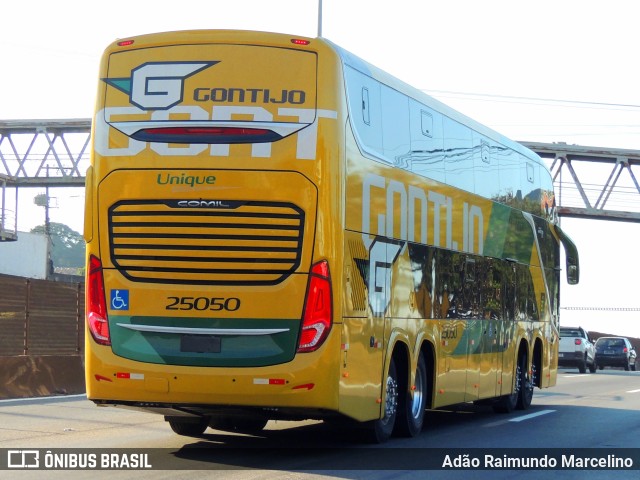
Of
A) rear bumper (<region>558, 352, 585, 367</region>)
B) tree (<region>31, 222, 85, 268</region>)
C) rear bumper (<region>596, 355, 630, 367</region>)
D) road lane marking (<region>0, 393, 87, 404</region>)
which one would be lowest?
rear bumper (<region>596, 355, 630, 367</region>)

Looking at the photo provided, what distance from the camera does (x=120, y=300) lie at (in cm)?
1204

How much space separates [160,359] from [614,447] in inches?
227

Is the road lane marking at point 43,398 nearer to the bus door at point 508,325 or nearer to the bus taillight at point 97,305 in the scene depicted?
the bus door at point 508,325

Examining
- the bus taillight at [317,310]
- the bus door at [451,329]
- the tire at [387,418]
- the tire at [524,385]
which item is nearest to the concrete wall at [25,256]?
the tire at [524,385]

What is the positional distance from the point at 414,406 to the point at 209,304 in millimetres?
4070

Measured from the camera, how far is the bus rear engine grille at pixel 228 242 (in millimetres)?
11859

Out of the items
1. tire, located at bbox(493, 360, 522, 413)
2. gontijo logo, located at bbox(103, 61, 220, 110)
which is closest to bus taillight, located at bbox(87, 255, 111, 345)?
gontijo logo, located at bbox(103, 61, 220, 110)

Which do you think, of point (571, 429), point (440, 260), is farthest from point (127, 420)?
point (571, 429)

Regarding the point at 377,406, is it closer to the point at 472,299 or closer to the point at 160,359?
the point at 160,359

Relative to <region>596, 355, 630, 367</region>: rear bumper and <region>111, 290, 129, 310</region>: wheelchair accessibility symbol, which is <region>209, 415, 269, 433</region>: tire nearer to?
<region>111, 290, 129, 310</region>: wheelchair accessibility symbol

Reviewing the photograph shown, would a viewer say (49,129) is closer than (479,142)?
No

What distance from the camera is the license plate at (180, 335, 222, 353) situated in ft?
38.5

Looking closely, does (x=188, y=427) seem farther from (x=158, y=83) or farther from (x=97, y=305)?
(x=158, y=83)

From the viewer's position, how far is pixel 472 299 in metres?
17.3
